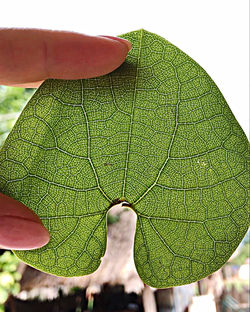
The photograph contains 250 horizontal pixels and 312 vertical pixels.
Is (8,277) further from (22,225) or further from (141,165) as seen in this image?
(141,165)

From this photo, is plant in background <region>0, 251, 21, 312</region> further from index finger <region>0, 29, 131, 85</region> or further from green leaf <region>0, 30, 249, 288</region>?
index finger <region>0, 29, 131, 85</region>

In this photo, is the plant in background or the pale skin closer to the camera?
the pale skin

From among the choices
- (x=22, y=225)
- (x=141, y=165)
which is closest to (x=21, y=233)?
(x=22, y=225)

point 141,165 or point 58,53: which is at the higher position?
point 58,53

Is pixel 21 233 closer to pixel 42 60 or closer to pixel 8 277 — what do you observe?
pixel 42 60

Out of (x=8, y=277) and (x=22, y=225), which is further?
(x=8, y=277)

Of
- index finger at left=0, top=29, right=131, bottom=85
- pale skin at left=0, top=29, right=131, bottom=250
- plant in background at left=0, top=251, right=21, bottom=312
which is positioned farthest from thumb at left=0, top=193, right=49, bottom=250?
plant in background at left=0, top=251, right=21, bottom=312

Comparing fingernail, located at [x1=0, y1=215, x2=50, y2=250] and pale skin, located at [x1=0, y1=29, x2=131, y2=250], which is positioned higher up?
pale skin, located at [x1=0, y1=29, x2=131, y2=250]

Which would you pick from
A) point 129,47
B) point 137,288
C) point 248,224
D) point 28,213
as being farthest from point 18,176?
point 137,288
